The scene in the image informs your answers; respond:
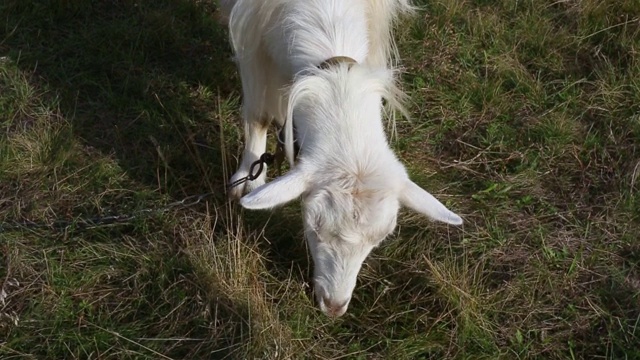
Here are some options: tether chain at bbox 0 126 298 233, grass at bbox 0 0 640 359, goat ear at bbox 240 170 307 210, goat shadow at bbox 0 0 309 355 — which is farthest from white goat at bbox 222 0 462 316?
goat shadow at bbox 0 0 309 355

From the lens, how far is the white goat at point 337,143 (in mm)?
3049

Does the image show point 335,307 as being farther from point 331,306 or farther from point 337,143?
point 337,143

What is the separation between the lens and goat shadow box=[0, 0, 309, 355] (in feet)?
14.1

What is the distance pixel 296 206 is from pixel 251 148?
0.51 m

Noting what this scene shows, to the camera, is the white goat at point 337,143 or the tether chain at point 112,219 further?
the tether chain at point 112,219

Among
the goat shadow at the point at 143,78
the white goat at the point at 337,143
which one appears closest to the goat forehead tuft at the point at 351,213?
the white goat at the point at 337,143

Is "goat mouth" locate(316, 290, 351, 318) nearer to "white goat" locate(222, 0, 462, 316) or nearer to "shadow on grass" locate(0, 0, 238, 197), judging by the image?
"white goat" locate(222, 0, 462, 316)

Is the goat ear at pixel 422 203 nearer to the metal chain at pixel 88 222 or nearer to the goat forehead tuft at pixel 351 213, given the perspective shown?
the goat forehead tuft at pixel 351 213

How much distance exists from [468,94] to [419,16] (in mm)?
764

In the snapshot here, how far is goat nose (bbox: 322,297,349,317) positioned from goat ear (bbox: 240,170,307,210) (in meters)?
0.57

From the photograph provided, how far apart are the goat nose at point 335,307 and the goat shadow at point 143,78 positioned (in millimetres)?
561

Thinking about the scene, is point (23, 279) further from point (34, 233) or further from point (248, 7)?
point (248, 7)

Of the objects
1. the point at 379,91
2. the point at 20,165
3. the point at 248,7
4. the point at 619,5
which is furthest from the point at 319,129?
the point at 619,5

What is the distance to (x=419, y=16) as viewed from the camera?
532 centimetres
